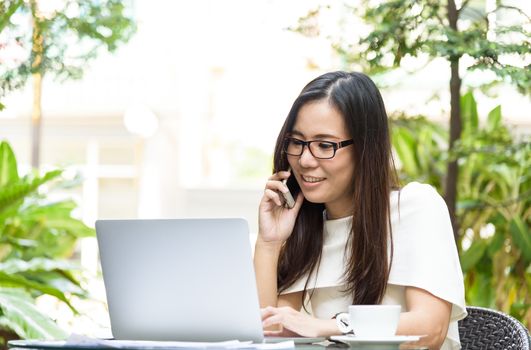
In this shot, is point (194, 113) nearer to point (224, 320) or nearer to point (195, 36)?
point (195, 36)

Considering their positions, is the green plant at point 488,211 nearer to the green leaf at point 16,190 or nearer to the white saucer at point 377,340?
the green leaf at point 16,190

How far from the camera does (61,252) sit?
476cm

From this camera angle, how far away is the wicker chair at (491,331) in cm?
185

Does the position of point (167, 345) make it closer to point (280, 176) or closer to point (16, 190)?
point (280, 176)

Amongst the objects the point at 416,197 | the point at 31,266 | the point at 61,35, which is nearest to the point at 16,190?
the point at 31,266

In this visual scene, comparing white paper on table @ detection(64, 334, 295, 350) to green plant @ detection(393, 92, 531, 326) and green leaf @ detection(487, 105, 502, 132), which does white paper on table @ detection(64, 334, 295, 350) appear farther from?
green leaf @ detection(487, 105, 502, 132)

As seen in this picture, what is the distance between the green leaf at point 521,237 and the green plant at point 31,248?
1848 millimetres

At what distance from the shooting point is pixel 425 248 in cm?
192

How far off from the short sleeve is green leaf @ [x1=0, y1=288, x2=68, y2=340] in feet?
4.76

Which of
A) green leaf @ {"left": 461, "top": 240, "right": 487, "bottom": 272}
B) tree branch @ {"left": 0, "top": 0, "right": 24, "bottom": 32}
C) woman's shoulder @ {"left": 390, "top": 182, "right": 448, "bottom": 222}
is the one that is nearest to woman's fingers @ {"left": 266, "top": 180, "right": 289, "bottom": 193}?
woman's shoulder @ {"left": 390, "top": 182, "right": 448, "bottom": 222}

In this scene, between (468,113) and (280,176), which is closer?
(280,176)

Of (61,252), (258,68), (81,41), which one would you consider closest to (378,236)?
(81,41)

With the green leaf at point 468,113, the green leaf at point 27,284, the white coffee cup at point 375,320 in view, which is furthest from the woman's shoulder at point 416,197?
the green leaf at point 468,113

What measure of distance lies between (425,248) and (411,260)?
0.04m
